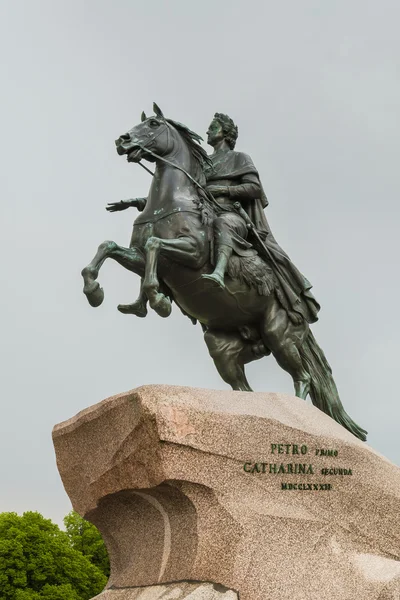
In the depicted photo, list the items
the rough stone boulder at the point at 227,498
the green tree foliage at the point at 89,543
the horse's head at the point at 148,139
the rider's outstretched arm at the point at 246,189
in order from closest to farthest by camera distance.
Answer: the rough stone boulder at the point at 227,498 → the horse's head at the point at 148,139 → the rider's outstretched arm at the point at 246,189 → the green tree foliage at the point at 89,543

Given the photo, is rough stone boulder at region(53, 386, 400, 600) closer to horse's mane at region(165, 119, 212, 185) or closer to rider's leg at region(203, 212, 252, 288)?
rider's leg at region(203, 212, 252, 288)

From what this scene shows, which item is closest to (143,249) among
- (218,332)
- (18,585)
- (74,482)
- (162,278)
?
(162,278)

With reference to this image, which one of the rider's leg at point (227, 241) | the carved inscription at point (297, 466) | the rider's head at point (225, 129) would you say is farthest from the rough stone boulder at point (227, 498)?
the rider's head at point (225, 129)

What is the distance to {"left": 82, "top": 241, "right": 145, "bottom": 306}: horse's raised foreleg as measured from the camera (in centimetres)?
916

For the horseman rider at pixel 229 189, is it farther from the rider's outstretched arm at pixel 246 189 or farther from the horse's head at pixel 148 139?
the horse's head at pixel 148 139

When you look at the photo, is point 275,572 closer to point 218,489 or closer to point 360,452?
point 218,489

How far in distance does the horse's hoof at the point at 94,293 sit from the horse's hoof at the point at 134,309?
1.93 feet

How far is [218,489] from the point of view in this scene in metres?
7.38

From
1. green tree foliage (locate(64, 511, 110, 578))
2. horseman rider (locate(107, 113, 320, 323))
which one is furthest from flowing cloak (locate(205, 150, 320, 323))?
green tree foliage (locate(64, 511, 110, 578))

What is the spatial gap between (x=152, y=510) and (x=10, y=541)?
18.5 meters

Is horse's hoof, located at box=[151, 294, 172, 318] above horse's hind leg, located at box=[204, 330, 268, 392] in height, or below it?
below

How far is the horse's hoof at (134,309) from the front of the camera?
9.75 meters

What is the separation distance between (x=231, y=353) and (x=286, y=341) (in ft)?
2.30

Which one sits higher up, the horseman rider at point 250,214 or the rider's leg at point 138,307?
the horseman rider at point 250,214
